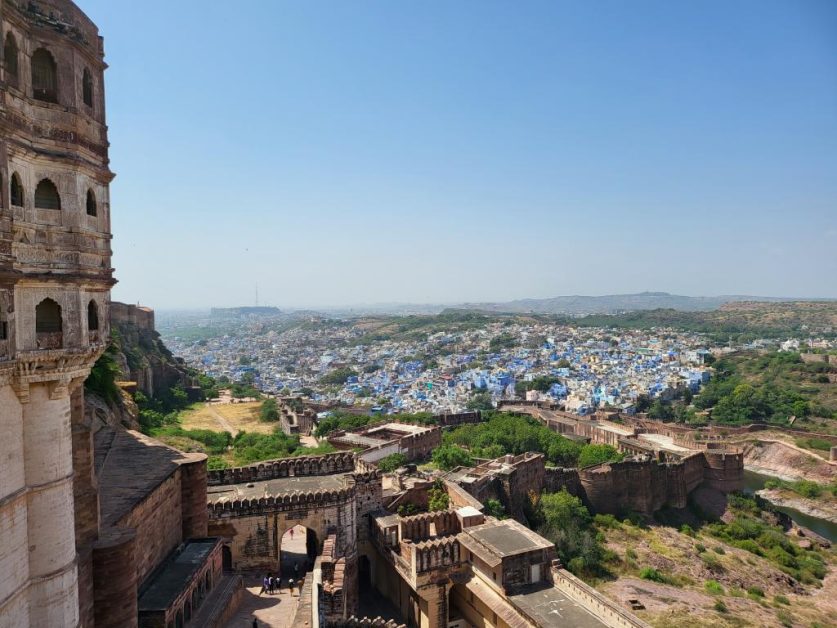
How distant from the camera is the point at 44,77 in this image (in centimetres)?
852

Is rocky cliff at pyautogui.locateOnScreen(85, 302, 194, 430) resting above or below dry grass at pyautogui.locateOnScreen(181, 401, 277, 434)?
above

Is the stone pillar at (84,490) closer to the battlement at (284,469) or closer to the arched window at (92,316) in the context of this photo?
the arched window at (92,316)

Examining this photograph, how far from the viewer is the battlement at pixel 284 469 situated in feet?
60.6

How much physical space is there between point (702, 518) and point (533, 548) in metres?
20.2

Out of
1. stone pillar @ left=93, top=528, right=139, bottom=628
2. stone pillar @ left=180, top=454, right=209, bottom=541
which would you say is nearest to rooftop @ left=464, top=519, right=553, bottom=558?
stone pillar @ left=180, top=454, right=209, bottom=541

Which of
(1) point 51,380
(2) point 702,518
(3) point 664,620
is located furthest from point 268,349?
(1) point 51,380

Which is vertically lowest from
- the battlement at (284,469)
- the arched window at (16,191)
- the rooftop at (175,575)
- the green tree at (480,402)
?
the green tree at (480,402)

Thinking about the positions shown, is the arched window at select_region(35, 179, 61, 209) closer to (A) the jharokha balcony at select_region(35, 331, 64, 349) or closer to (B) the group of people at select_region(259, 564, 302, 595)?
(A) the jharokha balcony at select_region(35, 331, 64, 349)

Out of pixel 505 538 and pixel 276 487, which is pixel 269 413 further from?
pixel 505 538

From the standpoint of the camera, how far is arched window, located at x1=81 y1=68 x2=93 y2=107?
910 cm

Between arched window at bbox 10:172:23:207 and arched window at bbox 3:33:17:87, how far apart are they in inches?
45.4

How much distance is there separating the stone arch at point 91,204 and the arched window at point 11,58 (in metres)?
1.73

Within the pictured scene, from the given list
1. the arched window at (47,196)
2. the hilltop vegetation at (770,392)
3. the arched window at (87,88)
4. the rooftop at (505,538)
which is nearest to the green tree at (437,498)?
the rooftop at (505,538)

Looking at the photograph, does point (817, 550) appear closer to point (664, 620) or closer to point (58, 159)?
point (664, 620)
